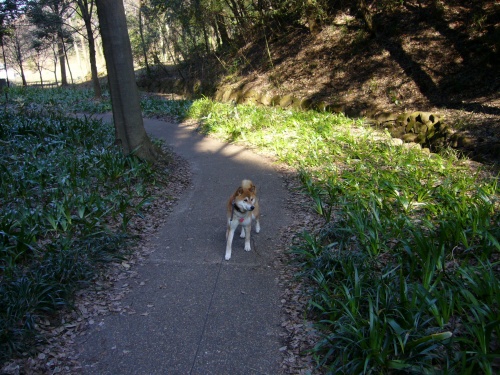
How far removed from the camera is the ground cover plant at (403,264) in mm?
2846

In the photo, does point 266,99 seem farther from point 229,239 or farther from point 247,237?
point 229,239

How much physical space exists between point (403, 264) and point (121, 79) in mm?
6939

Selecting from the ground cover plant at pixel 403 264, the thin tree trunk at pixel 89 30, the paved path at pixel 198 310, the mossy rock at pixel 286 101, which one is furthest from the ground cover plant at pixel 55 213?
the thin tree trunk at pixel 89 30

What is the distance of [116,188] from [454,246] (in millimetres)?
5787

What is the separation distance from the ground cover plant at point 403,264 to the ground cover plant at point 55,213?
2.77 metres

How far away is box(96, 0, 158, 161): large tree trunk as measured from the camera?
7.61 metres

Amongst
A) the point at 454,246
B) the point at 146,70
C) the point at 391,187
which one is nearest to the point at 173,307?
the point at 454,246

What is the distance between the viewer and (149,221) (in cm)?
631

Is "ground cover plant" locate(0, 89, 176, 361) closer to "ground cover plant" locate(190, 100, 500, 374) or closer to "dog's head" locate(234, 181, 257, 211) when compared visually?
"dog's head" locate(234, 181, 257, 211)

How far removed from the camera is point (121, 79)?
7961 mm

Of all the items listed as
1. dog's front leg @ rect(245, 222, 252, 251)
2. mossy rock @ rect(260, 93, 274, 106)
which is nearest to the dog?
dog's front leg @ rect(245, 222, 252, 251)

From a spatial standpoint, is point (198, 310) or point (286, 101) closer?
point (198, 310)

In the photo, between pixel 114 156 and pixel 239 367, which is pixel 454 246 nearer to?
pixel 239 367

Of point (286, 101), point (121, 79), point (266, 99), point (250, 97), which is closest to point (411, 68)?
point (286, 101)
